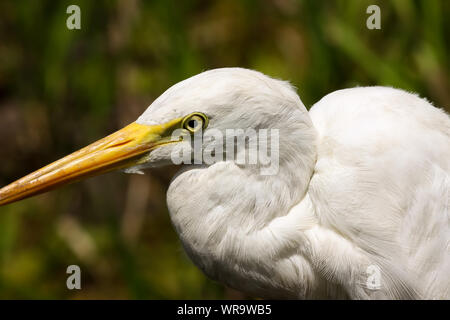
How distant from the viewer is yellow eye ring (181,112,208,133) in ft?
4.92

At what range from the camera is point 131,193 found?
3.30 metres

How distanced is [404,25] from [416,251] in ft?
5.26

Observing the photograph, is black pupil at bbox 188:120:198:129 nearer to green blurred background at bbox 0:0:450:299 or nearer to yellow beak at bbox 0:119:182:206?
yellow beak at bbox 0:119:182:206

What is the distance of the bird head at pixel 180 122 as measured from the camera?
1.50 metres

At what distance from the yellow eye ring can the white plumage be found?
0.02 meters

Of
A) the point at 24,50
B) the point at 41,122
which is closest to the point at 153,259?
the point at 41,122

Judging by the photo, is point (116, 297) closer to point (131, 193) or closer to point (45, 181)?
point (131, 193)

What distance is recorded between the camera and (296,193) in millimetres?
1613
